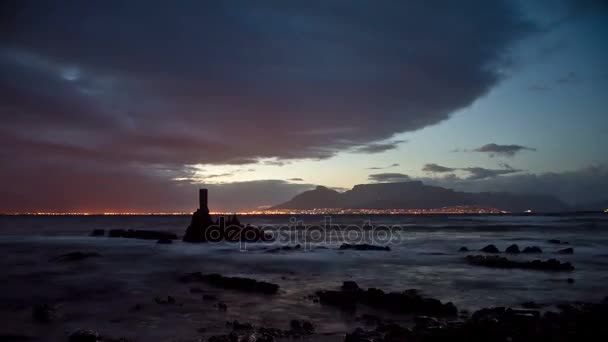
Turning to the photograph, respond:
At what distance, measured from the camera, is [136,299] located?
17.1 metres

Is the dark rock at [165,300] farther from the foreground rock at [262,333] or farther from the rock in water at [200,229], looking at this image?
the rock in water at [200,229]

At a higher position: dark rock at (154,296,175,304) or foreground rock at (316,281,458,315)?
foreground rock at (316,281,458,315)

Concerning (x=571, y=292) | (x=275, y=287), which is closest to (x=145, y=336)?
(x=275, y=287)

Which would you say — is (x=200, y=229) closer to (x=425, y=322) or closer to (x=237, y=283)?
(x=237, y=283)

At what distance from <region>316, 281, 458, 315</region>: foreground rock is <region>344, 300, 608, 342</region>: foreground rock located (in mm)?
1548

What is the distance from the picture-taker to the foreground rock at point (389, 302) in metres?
13.9

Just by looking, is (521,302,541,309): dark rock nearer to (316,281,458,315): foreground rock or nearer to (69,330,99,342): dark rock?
(316,281,458,315): foreground rock

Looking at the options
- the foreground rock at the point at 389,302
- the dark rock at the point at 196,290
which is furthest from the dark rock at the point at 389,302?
the dark rock at the point at 196,290

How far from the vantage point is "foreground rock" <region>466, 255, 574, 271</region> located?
24.2m

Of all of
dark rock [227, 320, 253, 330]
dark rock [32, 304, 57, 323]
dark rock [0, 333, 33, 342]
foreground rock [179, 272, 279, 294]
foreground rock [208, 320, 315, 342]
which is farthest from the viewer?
foreground rock [179, 272, 279, 294]

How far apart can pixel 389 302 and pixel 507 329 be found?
5.06 meters

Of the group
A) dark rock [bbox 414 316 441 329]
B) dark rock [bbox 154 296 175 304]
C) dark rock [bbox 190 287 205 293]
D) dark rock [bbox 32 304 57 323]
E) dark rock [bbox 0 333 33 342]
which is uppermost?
dark rock [bbox 414 316 441 329]

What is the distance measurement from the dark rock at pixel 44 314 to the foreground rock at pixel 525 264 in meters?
24.1

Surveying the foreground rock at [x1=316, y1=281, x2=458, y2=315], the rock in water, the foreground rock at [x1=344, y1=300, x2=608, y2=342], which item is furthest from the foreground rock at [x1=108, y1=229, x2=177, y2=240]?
the foreground rock at [x1=344, y1=300, x2=608, y2=342]
